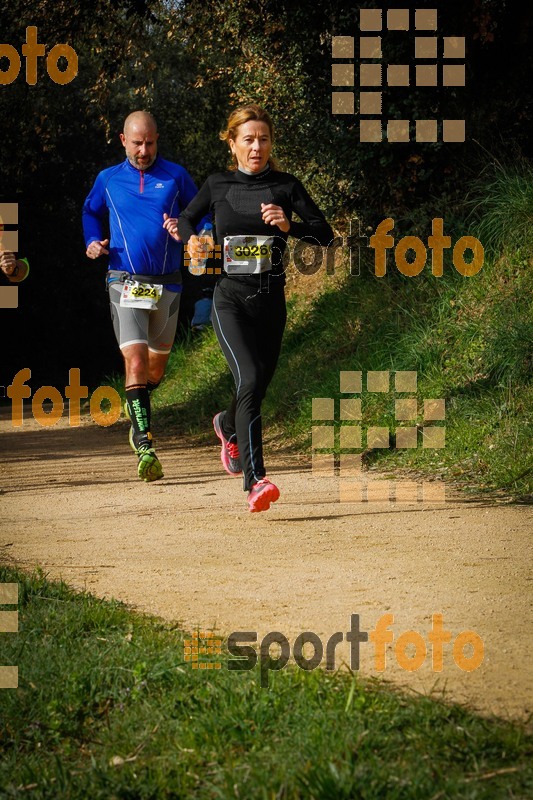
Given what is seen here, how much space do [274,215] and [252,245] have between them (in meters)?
0.27

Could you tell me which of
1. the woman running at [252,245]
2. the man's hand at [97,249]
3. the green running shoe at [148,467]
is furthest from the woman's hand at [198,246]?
the green running shoe at [148,467]

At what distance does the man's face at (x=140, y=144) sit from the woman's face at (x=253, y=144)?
4.06ft

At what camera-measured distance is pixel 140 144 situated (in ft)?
26.9

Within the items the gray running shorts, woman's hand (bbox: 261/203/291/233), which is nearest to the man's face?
the gray running shorts

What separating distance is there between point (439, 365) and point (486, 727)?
695cm

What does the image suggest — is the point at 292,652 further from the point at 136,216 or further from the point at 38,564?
the point at 136,216

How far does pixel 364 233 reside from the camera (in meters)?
13.2

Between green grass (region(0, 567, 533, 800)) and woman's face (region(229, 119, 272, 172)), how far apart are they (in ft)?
12.4

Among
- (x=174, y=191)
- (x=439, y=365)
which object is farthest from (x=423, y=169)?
(x=174, y=191)

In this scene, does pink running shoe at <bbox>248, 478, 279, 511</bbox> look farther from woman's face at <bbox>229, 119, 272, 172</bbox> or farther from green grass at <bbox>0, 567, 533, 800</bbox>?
green grass at <bbox>0, 567, 533, 800</bbox>

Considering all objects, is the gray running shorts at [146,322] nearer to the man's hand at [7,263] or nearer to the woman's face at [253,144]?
the man's hand at [7,263]

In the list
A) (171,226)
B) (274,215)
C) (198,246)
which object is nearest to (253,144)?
(274,215)

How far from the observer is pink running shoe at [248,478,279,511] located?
660 centimetres

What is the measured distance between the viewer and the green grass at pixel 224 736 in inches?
113
